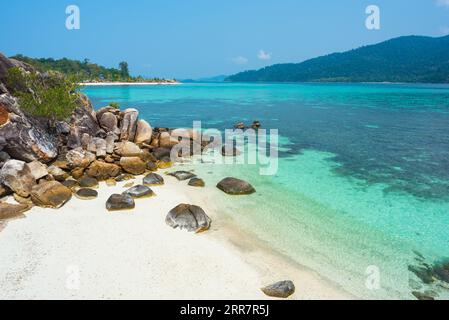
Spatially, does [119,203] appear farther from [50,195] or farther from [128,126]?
[128,126]

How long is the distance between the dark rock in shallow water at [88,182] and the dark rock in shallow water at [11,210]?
3401 mm

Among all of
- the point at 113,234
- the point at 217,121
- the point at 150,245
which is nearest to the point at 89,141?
the point at 113,234

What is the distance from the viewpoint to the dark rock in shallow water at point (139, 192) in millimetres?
16297

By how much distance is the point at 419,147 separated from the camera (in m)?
29.0

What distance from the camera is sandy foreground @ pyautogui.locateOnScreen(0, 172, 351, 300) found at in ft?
31.7

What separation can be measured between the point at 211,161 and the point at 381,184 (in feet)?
36.7

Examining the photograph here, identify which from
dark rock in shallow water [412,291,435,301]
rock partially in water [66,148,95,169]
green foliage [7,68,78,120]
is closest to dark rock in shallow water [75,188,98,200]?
rock partially in water [66,148,95,169]

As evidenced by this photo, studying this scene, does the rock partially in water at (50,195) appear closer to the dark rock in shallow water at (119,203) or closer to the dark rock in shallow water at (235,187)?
the dark rock in shallow water at (119,203)

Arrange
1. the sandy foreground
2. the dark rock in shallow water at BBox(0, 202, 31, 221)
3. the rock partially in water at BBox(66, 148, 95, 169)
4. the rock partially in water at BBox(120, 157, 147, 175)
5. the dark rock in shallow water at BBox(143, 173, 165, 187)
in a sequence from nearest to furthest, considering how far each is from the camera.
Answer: the sandy foreground → the dark rock in shallow water at BBox(0, 202, 31, 221) → the dark rock in shallow water at BBox(143, 173, 165, 187) → the rock partially in water at BBox(66, 148, 95, 169) → the rock partially in water at BBox(120, 157, 147, 175)

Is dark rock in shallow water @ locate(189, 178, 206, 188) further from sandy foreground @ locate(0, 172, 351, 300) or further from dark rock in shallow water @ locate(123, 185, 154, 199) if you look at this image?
sandy foreground @ locate(0, 172, 351, 300)

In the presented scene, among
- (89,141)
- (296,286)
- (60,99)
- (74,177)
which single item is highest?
(60,99)

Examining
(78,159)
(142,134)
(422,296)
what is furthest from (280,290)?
(142,134)

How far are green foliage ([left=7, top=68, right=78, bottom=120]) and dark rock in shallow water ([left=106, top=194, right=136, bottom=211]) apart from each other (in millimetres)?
9890
